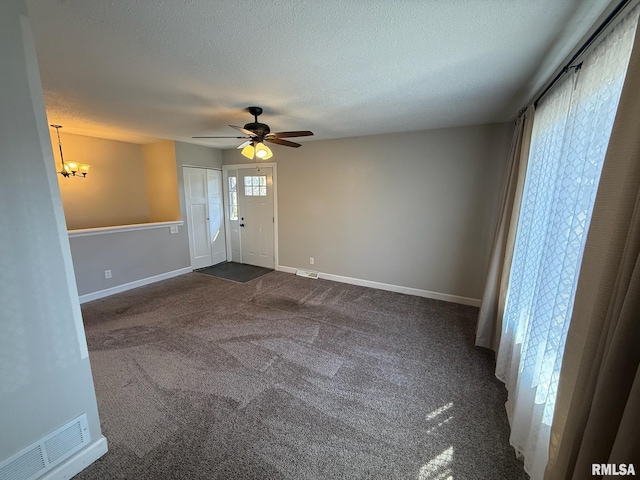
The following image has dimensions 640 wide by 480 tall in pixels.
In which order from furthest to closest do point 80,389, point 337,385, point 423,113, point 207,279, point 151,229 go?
point 207,279 < point 151,229 < point 423,113 < point 337,385 < point 80,389

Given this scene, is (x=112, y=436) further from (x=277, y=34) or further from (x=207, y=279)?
(x=207, y=279)

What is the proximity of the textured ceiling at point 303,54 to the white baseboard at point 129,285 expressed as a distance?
2.36 metres

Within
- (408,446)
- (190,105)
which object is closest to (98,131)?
(190,105)

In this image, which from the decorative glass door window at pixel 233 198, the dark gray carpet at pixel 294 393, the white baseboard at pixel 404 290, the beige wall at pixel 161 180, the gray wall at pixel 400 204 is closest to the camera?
the dark gray carpet at pixel 294 393

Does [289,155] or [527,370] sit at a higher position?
[289,155]

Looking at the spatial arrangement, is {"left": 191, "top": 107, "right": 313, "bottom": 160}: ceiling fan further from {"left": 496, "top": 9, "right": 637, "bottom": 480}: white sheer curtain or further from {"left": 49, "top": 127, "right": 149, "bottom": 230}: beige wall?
{"left": 49, "top": 127, "right": 149, "bottom": 230}: beige wall

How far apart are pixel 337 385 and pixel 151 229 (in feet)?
12.9

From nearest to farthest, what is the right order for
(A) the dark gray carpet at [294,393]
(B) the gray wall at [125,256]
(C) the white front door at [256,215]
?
(A) the dark gray carpet at [294,393]
(B) the gray wall at [125,256]
(C) the white front door at [256,215]

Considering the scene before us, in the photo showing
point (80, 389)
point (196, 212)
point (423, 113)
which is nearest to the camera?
point (80, 389)

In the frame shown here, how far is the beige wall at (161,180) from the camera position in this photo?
4406mm

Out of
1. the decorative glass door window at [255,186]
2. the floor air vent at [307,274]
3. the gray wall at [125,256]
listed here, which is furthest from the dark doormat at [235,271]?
the decorative glass door window at [255,186]

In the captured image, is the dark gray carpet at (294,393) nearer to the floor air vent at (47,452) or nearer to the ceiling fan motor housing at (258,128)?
the floor air vent at (47,452)

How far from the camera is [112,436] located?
1548 mm

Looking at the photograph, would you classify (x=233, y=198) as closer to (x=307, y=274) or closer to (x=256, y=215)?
(x=256, y=215)
